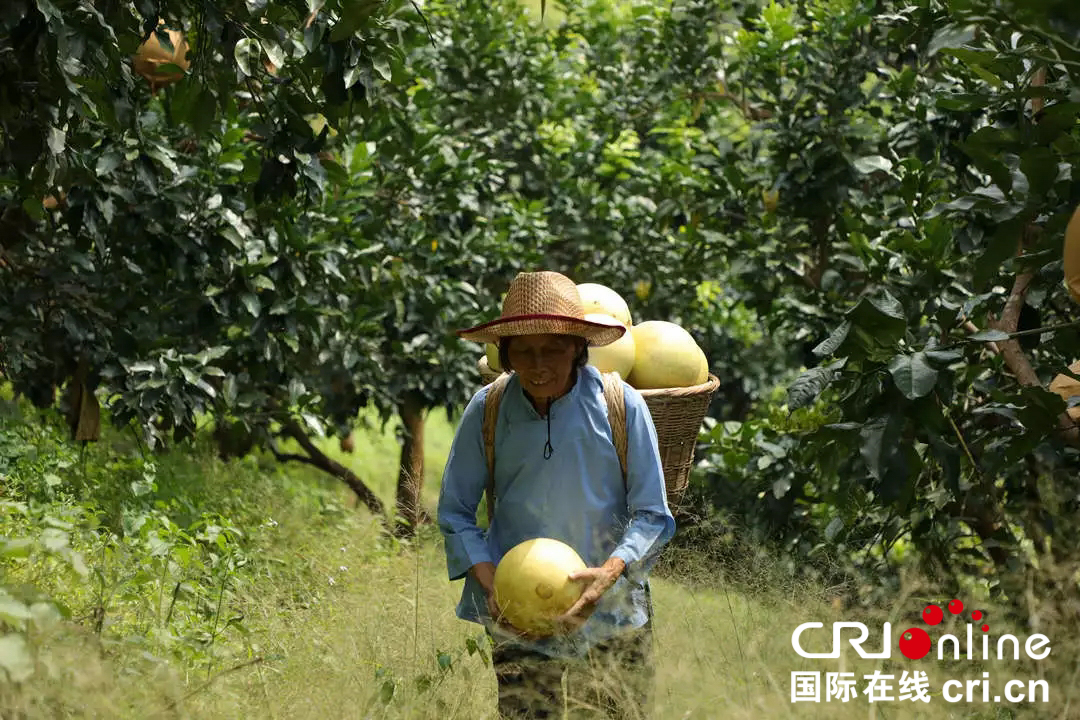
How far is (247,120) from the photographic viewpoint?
225 inches

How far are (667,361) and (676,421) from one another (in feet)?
0.51

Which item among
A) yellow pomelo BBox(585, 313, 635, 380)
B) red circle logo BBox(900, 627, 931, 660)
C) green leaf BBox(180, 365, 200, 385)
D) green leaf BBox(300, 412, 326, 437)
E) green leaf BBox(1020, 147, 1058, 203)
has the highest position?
green leaf BBox(1020, 147, 1058, 203)

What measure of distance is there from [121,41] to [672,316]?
16.2ft

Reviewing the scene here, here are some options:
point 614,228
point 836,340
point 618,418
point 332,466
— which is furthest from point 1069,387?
point 332,466

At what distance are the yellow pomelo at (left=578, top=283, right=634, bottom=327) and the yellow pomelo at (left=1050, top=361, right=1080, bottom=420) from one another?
3.60ft

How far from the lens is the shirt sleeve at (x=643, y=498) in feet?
9.14

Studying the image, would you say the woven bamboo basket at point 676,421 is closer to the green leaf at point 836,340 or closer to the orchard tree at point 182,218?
the green leaf at point 836,340

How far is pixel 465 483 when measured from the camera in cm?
299

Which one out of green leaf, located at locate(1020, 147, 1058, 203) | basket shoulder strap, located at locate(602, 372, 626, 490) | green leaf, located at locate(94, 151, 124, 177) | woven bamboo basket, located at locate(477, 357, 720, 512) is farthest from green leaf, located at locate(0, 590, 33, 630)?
green leaf, located at locate(94, 151, 124, 177)

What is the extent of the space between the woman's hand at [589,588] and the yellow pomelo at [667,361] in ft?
2.66

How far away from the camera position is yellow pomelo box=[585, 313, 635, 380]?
132 inches

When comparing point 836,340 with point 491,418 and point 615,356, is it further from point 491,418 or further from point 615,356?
point 491,418

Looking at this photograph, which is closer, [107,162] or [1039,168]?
[1039,168]

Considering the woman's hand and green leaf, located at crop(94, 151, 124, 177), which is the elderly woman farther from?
green leaf, located at crop(94, 151, 124, 177)
